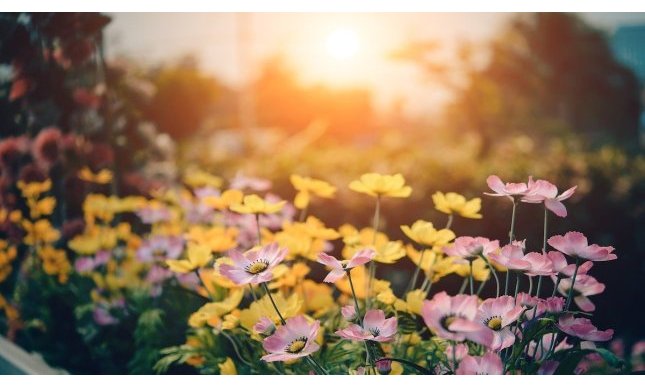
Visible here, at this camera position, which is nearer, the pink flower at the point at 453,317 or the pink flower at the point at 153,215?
the pink flower at the point at 453,317

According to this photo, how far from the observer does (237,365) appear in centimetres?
151

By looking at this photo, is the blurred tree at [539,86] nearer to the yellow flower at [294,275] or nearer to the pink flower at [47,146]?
the pink flower at [47,146]

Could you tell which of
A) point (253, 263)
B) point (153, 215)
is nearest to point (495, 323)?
point (253, 263)

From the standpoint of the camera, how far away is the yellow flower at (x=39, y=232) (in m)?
2.23

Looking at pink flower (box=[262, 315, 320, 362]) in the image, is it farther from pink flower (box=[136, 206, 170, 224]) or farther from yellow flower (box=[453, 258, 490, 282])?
pink flower (box=[136, 206, 170, 224])

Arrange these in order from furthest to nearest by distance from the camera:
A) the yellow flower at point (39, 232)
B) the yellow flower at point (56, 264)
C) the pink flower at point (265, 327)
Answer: the yellow flower at point (39, 232) → the yellow flower at point (56, 264) → the pink flower at point (265, 327)

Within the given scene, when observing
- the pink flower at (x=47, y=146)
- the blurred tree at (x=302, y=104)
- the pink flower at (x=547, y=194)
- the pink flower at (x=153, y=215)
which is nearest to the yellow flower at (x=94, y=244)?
the pink flower at (x=153, y=215)

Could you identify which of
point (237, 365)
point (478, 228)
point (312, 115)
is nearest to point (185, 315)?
point (237, 365)

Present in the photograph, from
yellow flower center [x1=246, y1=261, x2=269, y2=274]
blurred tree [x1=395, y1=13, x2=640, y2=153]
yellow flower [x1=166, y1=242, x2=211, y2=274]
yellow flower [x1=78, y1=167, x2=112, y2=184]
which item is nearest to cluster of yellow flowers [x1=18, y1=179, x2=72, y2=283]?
yellow flower [x1=78, y1=167, x2=112, y2=184]

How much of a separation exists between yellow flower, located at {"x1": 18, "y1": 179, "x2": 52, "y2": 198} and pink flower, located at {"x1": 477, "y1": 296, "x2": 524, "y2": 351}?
5.46 ft

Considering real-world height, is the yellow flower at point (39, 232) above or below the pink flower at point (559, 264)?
below

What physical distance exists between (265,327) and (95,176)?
4.90 ft

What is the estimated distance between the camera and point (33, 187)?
221 cm

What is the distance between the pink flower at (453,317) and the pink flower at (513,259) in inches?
4.0
